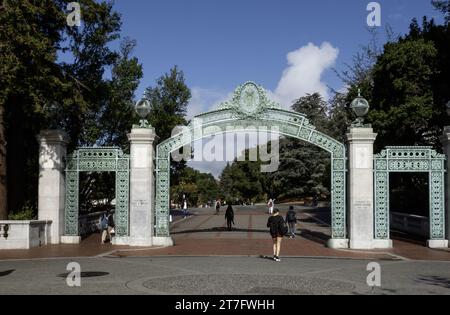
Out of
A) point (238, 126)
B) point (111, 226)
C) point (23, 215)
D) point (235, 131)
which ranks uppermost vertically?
point (238, 126)

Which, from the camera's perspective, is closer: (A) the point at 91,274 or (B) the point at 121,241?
(A) the point at 91,274

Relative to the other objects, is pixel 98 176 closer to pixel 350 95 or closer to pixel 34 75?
pixel 34 75

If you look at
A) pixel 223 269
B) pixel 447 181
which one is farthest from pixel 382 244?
pixel 223 269

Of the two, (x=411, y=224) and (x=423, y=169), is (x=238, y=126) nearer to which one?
(x=423, y=169)

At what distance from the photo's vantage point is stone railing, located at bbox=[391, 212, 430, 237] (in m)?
24.8

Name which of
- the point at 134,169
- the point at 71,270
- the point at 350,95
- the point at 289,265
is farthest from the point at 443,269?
the point at 350,95

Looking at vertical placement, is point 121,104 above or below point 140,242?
above

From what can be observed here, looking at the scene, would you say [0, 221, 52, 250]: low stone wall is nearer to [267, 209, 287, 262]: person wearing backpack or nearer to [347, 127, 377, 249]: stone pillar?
[267, 209, 287, 262]: person wearing backpack

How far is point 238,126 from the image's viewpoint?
21.5 metres

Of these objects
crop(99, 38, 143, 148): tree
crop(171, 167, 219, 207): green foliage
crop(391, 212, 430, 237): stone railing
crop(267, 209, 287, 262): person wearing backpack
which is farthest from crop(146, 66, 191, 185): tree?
crop(171, 167, 219, 207): green foliage

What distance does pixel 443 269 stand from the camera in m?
14.6

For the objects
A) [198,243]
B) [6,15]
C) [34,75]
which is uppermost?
[6,15]

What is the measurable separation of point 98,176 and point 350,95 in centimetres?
1596

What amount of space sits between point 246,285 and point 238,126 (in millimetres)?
10856
